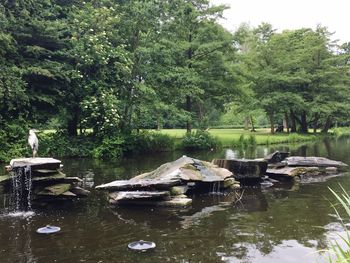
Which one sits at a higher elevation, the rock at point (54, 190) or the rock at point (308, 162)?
the rock at point (308, 162)

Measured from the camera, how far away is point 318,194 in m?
11.9

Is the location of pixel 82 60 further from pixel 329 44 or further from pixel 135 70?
pixel 329 44

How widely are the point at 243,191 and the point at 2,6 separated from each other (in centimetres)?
1616

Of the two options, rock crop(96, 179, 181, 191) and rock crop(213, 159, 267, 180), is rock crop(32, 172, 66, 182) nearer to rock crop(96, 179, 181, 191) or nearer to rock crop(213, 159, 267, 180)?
rock crop(96, 179, 181, 191)

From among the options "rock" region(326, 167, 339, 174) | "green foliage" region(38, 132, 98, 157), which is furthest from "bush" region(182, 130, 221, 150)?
"rock" region(326, 167, 339, 174)

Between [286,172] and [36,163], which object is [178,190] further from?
[286,172]

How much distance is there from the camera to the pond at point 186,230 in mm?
6727

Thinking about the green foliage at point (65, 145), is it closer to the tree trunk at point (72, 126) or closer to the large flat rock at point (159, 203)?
the tree trunk at point (72, 126)

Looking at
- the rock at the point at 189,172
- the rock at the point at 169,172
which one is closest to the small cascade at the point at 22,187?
the rock at the point at 189,172

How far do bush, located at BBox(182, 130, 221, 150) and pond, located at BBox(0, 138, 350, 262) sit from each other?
14.6m

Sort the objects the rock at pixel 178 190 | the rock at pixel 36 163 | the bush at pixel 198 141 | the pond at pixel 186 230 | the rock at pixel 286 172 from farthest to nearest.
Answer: the bush at pixel 198 141
the rock at pixel 286 172
the rock at pixel 178 190
the rock at pixel 36 163
the pond at pixel 186 230

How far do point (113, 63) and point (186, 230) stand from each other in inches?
688

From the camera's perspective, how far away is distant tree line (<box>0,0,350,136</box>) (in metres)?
21.6

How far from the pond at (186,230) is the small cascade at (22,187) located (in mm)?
566
